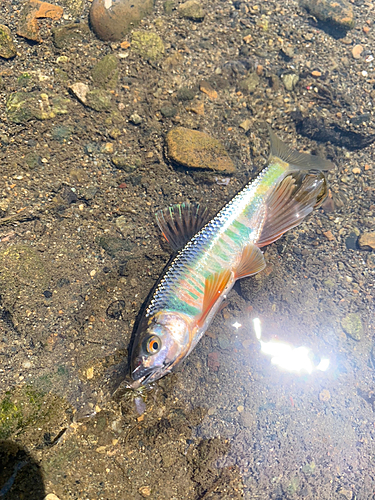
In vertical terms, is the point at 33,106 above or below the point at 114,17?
below

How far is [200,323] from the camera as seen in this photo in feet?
9.73

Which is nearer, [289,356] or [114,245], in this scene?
[114,245]

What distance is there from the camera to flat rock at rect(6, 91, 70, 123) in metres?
3.55

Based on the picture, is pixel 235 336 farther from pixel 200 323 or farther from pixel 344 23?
pixel 344 23

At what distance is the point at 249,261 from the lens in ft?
10.9

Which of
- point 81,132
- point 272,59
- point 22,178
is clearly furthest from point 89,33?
point 272,59

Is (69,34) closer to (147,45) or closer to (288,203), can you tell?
(147,45)

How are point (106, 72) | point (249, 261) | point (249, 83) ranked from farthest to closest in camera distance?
point (249, 83)
point (106, 72)
point (249, 261)

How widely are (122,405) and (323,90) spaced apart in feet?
16.5

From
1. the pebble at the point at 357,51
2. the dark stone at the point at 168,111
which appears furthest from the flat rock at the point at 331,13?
the dark stone at the point at 168,111

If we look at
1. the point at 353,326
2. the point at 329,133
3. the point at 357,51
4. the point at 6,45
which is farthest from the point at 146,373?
the point at 357,51

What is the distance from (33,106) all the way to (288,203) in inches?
129

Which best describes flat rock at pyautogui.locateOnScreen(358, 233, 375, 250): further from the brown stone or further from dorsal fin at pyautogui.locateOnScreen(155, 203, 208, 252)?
the brown stone

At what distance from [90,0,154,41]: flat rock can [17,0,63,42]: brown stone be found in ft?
1.57
